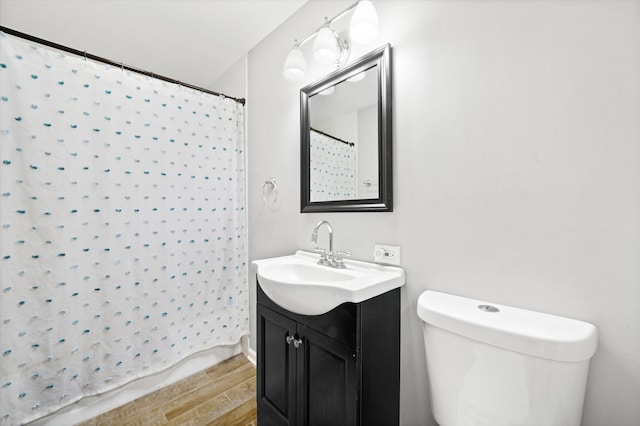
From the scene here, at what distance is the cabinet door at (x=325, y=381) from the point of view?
949 mm

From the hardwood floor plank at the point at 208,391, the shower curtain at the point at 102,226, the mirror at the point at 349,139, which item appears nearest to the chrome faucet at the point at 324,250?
the mirror at the point at 349,139

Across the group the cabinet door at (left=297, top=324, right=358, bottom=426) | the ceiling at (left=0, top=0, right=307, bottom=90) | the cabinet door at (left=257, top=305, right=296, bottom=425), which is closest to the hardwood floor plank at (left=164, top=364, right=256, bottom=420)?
the cabinet door at (left=257, top=305, right=296, bottom=425)

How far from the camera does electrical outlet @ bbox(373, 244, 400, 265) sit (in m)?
1.17

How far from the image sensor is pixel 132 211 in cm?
161

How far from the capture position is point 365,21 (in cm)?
A: 112

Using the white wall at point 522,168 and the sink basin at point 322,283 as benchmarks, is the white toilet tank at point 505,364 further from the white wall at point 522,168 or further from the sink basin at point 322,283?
the sink basin at point 322,283

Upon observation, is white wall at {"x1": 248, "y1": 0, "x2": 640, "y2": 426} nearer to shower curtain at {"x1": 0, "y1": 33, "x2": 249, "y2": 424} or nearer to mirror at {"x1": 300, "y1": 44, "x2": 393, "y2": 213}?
mirror at {"x1": 300, "y1": 44, "x2": 393, "y2": 213}

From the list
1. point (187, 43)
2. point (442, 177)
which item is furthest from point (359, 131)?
point (187, 43)

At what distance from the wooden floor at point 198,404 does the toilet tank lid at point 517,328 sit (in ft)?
4.22

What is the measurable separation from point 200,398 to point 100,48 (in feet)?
8.32

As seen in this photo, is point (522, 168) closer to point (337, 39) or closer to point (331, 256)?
point (331, 256)

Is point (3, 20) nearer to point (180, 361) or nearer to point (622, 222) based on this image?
point (180, 361)

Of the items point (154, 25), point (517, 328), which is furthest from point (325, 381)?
point (154, 25)

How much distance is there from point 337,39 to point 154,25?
4.24 ft
